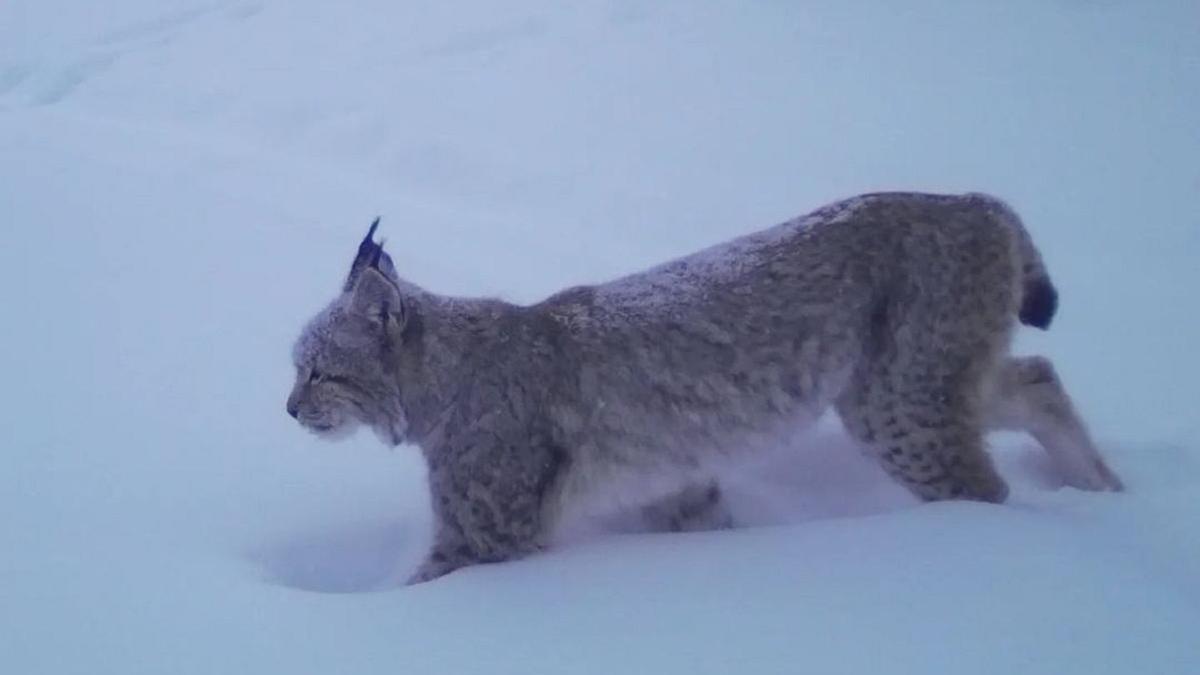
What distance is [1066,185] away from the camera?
677cm

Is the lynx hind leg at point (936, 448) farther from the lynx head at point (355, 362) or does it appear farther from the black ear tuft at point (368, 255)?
the black ear tuft at point (368, 255)

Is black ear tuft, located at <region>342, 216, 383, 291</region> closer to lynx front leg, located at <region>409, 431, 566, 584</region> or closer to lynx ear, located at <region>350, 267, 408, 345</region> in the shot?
lynx ear, located at <region>350, 267, 408, 345</region>

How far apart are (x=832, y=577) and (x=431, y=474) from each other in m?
1.53

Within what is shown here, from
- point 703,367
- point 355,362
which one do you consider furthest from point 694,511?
point 355,362

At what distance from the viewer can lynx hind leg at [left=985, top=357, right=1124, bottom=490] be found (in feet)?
13.3

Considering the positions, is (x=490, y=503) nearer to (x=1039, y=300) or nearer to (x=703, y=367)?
(x=703, y=367)

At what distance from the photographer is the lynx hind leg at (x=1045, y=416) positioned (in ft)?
13.3

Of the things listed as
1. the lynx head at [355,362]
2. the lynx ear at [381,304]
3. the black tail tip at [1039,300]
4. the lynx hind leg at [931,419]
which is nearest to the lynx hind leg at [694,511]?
the lynx hind leg at [931,419]

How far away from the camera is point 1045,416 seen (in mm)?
4160

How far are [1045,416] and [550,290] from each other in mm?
2835

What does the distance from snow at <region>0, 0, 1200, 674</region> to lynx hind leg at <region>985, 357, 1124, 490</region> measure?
162 millimetres

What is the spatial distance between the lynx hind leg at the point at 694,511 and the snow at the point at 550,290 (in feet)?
0.57

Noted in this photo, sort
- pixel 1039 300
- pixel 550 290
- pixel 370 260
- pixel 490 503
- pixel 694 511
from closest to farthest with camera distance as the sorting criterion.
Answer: pixel 490 503, pixel 1039 300, pixel 370 260, pixel 694 511, pixel 550 290

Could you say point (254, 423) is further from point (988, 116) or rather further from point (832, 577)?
point (988, 116)
